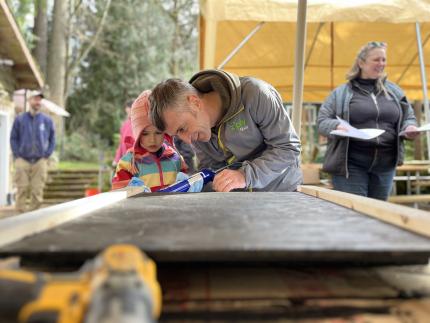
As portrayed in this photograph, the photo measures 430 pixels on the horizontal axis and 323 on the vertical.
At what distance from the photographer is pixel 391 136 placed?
302 centimetres

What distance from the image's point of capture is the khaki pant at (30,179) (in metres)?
7.02

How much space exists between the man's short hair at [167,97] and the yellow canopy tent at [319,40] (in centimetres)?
158

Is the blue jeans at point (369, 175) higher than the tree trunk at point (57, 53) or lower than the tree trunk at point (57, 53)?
lower

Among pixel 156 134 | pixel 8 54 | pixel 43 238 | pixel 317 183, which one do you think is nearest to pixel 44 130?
pixel 8 54

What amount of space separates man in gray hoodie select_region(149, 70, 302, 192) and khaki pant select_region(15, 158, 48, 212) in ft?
18.3

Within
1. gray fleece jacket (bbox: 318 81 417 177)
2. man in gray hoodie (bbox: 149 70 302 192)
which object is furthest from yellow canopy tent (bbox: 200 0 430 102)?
man in gray hoodie (bbox: 149 70 302 192)

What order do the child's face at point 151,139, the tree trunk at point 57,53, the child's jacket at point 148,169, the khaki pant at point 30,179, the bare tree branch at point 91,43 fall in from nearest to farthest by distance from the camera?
1. the child's face at point 151,139
2. the child's jacket at point 148,169
3. the khaki pant at point 30,179
4. the tree trunk at point 57,53
5. the bare tree branch at point 91,43

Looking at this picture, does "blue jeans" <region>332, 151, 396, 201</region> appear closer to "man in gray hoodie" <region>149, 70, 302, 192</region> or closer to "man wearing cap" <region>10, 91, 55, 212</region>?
"man in gray hoodie" <region>149, 70, 302, 192</region>

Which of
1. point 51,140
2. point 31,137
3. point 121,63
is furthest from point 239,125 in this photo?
point 121,63

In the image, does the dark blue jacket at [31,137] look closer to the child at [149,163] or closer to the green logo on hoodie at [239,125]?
the child at [149,163]

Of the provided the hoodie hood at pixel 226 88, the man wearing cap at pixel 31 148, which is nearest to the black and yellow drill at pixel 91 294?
the hoodie hood at pixel 226 88

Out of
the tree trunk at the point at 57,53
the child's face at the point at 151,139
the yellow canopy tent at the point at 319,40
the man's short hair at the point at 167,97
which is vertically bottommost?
the child's face at the point at 151,139

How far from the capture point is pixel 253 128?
214cm

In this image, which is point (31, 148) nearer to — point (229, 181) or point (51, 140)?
point (51, 140)
